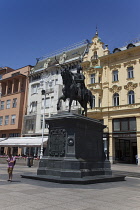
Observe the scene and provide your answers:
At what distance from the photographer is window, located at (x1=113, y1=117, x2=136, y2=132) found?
113 feet

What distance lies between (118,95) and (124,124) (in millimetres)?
5167

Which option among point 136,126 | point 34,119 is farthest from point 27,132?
point 136,126

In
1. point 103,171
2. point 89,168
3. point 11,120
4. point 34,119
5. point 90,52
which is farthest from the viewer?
point 11,120

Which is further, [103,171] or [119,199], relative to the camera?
[103,171]

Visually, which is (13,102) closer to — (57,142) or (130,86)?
(130,86)

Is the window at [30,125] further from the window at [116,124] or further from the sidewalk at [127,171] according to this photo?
the sidewalk at [127,171]

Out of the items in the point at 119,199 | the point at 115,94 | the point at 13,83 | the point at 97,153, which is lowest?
the point at 119,199

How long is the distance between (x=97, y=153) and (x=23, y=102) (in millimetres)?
39704

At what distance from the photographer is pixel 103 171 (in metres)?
13.4

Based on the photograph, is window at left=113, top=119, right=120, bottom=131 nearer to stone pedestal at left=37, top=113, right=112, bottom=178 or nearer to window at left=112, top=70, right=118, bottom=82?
window at left=112, top=70, right=118, bottom=82

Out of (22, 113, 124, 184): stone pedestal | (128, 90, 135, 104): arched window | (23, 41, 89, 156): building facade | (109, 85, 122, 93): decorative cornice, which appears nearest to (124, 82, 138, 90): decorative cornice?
(128, 90, 135, 104): arched window

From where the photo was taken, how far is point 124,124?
35.5 m

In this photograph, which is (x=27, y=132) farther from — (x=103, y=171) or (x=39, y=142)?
(x=103, y=171)

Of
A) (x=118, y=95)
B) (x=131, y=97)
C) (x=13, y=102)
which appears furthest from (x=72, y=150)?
(x=13, y=102)
